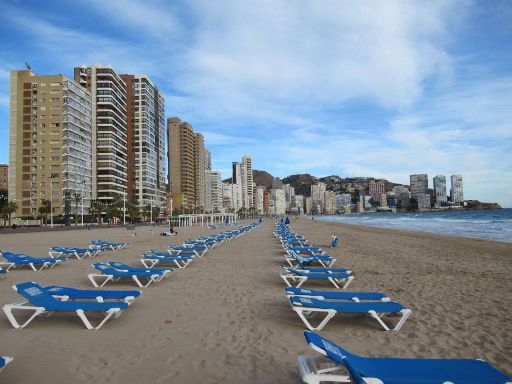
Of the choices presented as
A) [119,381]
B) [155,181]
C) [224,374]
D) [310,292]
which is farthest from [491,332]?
[155,181]

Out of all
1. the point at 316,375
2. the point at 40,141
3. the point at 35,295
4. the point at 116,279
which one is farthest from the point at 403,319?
the point at 40,141

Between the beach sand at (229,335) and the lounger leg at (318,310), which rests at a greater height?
the lounger leg at (318,310)

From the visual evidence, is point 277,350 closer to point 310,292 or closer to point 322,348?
point 322,348

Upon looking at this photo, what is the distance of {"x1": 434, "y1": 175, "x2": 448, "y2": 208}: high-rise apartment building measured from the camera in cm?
18725

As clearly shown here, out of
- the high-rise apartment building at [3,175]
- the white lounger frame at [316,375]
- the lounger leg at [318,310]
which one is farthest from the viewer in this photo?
the high-rise apartment building at [3,175]

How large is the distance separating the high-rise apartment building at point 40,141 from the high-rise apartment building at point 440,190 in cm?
17147

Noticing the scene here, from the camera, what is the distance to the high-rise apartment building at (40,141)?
78.1m

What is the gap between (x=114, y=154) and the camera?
311ft

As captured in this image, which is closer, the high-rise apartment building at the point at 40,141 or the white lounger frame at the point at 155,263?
the white lounger frame at the point at 155,263

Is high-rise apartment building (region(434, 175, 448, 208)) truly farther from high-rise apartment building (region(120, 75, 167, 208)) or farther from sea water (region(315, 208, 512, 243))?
high-rise apartment building (region(120, 75, 167, 208))

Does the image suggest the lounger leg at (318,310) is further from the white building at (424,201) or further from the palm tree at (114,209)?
the white building at (424,201)

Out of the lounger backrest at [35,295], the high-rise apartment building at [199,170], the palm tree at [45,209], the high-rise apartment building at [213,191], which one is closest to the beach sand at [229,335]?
the lounger backrest at [35,295]

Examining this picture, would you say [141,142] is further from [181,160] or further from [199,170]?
[199,170]

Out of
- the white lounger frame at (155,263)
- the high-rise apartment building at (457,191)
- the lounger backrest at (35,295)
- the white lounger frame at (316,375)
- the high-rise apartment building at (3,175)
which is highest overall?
the high-rise apartment building at (3,175)
